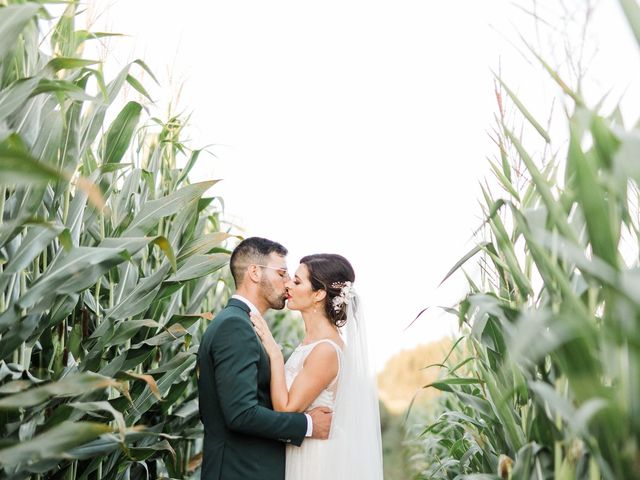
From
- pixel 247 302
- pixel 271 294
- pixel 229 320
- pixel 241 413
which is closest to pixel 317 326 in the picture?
pixel 271 294

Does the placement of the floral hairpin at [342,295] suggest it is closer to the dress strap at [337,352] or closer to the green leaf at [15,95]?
the dress strap at [337,352]

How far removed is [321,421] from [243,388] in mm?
442

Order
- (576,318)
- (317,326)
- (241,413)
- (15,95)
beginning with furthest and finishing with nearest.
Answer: (317,326)
(241,413)
(15,95)
(576,318)

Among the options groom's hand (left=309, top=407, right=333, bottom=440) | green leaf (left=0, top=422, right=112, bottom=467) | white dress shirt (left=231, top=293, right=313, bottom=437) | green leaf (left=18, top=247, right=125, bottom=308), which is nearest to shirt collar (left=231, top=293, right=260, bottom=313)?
white dress shirt (left=231, top=293, right=313, bottom=437)

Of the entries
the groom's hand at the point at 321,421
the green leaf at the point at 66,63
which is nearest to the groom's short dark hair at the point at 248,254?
the groom's hand at the point at 321,421

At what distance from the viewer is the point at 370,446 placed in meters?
3.02

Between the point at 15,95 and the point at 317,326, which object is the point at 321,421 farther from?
the point at 15,95

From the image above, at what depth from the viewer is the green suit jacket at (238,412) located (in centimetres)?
271

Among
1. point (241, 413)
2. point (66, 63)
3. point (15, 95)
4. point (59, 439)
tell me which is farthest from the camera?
point (241, 413)

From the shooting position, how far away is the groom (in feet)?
8.89

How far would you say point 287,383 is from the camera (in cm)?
311

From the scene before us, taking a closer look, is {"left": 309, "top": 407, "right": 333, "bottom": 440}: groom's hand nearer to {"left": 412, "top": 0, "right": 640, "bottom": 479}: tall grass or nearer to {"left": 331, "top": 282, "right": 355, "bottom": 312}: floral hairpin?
{"left": 331, "top": 282, "right": 355, "bottom": 312}: floral hairpin

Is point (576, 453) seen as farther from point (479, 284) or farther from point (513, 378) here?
point (479, 284)

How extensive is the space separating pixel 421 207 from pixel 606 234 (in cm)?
1124
